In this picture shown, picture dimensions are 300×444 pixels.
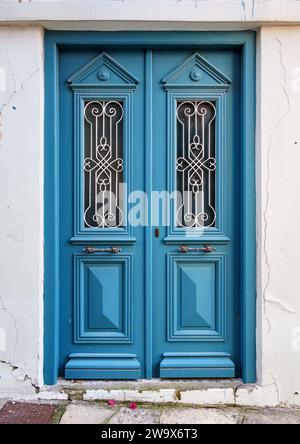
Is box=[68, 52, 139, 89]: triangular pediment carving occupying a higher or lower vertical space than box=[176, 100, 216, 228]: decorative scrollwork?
higher

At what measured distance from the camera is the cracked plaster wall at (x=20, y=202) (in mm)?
3666

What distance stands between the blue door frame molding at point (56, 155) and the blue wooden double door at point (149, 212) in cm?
12

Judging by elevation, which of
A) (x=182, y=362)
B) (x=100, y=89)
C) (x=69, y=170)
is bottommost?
(x=182, y=362)

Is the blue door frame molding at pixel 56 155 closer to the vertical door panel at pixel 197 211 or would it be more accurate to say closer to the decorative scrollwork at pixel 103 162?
the vertical door panel at pixel 197 211

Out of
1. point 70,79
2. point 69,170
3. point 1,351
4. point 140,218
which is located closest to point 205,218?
point 140,218

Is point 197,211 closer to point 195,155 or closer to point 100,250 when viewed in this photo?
point 195,155

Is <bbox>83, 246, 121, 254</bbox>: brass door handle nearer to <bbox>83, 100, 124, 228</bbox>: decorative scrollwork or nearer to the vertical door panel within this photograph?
<bbox>83, 100, 124, 228</bbox>: decorative scrollwork

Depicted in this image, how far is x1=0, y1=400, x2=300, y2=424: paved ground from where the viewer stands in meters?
3.43

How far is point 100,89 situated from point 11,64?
74cm

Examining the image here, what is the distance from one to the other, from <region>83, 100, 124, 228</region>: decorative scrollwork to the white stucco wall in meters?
0.42

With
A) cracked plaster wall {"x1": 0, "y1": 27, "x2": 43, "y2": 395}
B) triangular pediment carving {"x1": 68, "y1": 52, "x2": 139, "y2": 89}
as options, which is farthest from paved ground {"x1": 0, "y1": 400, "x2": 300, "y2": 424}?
triangular pediment carving {"x1": 68, "y1": 52, "x2": 139, "y2": 89}

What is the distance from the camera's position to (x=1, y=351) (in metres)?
3.69
